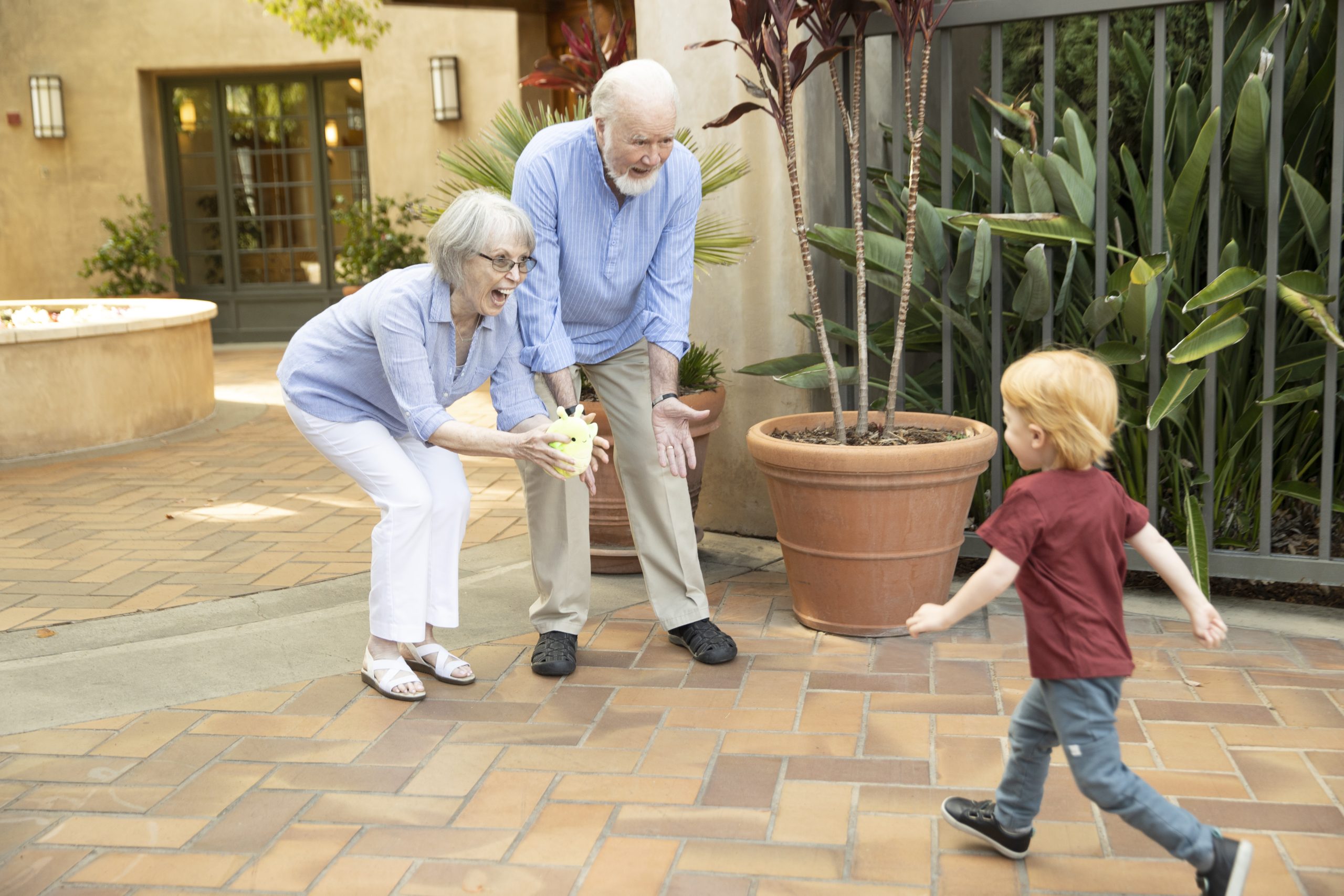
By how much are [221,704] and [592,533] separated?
1.42 m

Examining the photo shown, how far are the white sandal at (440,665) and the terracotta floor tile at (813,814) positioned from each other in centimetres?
102

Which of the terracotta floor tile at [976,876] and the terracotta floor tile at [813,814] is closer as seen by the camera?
the terracotta floor tile at [976,876]

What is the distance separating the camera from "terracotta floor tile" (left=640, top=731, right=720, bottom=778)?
8.98ft

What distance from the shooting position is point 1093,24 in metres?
4.72

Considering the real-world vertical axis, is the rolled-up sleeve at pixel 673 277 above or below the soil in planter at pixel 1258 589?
above

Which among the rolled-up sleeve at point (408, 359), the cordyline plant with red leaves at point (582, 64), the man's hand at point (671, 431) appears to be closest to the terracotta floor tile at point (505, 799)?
the rolled-up sleeve at point (408, 359)

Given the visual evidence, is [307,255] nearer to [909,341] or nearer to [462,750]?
[909,341]

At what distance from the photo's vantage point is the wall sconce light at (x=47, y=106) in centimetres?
1130

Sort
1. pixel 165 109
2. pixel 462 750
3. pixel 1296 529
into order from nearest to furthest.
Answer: pixel 462 750, pixel 1296 529, pixel 165 109

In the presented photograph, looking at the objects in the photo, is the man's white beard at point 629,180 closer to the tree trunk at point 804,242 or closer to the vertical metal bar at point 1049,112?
the tree trunk at point 804,242

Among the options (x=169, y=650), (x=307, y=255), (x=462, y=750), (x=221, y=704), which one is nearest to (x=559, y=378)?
(x=462, y=750)

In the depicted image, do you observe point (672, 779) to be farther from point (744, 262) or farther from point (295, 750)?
point (744, 262)

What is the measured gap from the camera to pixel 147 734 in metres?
2.99

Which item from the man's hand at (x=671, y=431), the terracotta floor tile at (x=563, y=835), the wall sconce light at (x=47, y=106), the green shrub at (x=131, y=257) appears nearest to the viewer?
the terracotta floor tile at (x=563, y=835)
